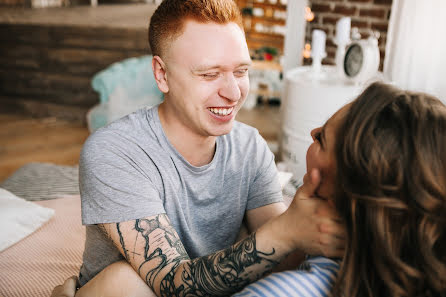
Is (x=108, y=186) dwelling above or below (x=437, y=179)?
below

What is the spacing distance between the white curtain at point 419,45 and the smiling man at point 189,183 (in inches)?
64.7

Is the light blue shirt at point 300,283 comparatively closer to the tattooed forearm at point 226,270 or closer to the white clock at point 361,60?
the tattooed forearm at point 226,270

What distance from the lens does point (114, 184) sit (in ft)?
3.35

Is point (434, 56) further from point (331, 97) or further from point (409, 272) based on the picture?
point (409, 272)

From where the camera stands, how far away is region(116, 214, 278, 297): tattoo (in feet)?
2.81

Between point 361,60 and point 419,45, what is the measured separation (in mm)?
448

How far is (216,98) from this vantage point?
46.6 inches

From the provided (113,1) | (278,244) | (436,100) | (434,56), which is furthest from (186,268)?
(113,1)

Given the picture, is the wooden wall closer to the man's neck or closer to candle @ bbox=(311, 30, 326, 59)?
candle @ bbox=(311, 30, 326, 59)

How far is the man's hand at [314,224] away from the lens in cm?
74

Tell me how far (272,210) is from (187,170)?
0.32m

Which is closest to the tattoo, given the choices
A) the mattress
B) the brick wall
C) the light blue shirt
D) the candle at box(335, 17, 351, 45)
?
the light blue shirt

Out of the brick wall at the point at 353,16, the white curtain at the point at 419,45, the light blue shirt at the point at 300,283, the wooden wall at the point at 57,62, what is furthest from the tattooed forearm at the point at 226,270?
the wooden wall at the point at 57,62

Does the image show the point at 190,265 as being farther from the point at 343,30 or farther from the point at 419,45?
the point at 419,45
